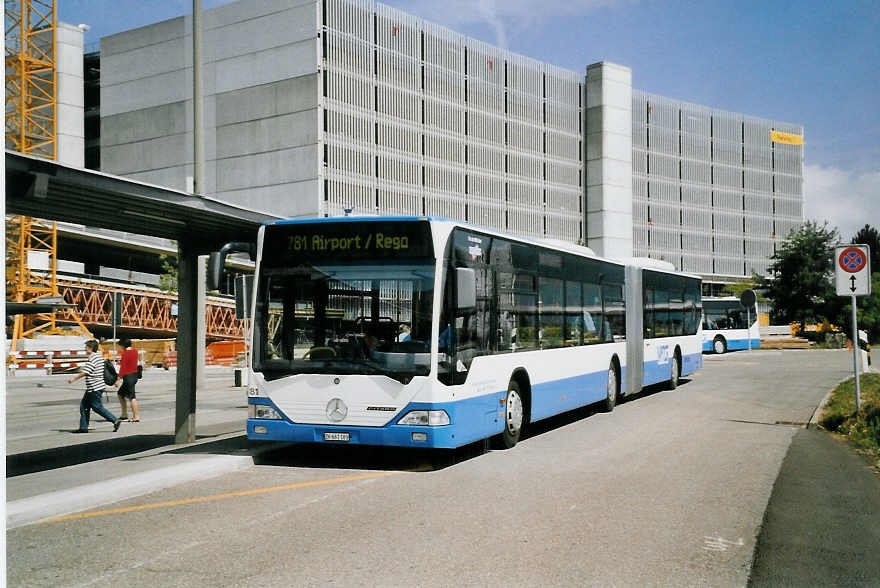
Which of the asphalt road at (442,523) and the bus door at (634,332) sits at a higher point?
the bus door at (634,332)

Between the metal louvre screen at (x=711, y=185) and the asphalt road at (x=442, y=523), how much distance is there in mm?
74487

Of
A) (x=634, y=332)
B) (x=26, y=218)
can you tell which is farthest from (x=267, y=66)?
(x=634, y=332)

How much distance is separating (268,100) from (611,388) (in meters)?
52.7

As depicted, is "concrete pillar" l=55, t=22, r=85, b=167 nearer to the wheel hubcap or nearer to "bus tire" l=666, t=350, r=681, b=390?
"bus tire" l=666, t=350, r=681, b=390

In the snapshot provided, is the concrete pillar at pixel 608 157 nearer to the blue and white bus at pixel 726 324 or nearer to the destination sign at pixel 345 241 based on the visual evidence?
the blue and white bus at pixel 726 324

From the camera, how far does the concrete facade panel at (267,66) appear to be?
6347 cm

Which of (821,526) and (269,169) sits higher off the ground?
(269,169)

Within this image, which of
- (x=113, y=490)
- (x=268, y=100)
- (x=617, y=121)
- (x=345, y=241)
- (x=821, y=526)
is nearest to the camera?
(x=821, y=526)

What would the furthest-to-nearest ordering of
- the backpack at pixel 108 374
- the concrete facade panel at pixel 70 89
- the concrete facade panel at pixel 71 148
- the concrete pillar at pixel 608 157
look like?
the concrete pillar at pixel 608 157 < the concrete facade panel at pixel 70 89 < the concrete facade panel at pixel 71 148 < the backpack at pixel 108 374

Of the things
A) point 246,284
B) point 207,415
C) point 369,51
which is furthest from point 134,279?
point 246,284

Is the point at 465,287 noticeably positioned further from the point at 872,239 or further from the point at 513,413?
the point at 872,239

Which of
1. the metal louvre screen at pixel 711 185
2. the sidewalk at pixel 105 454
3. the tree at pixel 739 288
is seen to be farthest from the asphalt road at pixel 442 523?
the metal louvre screen at pixel 711 185

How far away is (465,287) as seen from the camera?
10.7 m

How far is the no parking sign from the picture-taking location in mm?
16297
